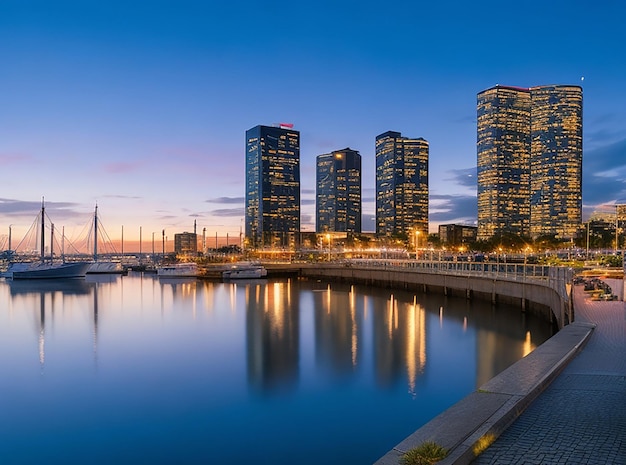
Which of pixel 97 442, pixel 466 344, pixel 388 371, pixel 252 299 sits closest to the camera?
pixel 97 442

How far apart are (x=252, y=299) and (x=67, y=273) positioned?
71.7 m

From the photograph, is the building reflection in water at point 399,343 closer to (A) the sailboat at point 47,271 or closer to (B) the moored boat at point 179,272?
(B) the moored boat at point 179,272

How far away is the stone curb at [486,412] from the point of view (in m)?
8.94

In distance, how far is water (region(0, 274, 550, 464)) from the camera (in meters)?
15.2

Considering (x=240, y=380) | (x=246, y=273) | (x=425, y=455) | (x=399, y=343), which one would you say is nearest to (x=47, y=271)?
(x=246, y=273)

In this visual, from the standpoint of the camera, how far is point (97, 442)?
1560 centimetres

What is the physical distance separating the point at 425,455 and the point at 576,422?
158 inches

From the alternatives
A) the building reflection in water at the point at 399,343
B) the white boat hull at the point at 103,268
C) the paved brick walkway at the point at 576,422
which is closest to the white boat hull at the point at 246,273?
the white boat hull at the point at 103,268

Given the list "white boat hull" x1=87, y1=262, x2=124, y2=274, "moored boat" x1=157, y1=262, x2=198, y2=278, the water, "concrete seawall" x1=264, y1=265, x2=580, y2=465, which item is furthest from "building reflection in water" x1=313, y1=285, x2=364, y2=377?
"white boat hull" x1=87, y1=262, x2=124, y2=274

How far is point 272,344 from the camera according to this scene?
106ft

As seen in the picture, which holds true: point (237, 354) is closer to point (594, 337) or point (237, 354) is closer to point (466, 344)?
point (466, 344)

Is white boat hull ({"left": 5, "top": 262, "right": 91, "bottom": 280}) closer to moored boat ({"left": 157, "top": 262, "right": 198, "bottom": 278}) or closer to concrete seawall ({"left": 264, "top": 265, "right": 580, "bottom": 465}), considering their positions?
moored boat ({"left": 157, "top": 262, "right": 198, "bottom": 278})

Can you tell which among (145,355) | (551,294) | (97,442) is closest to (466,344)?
(551,294)

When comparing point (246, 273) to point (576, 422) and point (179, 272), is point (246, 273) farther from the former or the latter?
point (576, 422)
